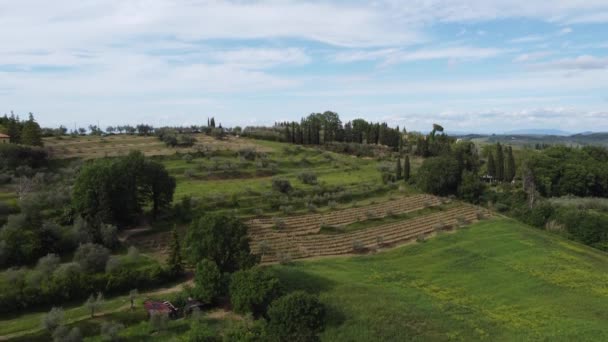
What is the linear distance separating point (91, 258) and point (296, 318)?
18.8 meters

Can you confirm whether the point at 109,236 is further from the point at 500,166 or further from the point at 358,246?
the point at 500,166

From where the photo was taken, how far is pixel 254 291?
29359mm

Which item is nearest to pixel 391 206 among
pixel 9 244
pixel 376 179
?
pixel 376 179

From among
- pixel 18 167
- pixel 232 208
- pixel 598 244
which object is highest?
pixel 18 167

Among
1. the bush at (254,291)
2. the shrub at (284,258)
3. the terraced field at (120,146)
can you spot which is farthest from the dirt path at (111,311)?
the terraced field at (120,146)

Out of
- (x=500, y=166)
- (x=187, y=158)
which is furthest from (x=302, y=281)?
(x=500, y=166)

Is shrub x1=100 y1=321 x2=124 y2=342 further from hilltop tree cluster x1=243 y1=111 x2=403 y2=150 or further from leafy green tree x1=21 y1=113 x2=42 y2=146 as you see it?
hilltop tree cluster x1=243 y1=111 x2=403 y2=150

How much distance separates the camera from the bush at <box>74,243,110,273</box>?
115 feet

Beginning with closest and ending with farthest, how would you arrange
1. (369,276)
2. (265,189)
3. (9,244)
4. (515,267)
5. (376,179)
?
Answer: 1. (9,244)
2. (369,276)
3. (515,267)
4. (265,189)
5. (376,179)

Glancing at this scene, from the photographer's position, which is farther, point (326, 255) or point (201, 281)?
point (326, 255)

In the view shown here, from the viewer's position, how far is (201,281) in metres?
31.4

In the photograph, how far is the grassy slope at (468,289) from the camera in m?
29.3

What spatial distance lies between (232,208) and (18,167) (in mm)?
31433

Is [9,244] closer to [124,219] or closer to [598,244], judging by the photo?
[124,219]
